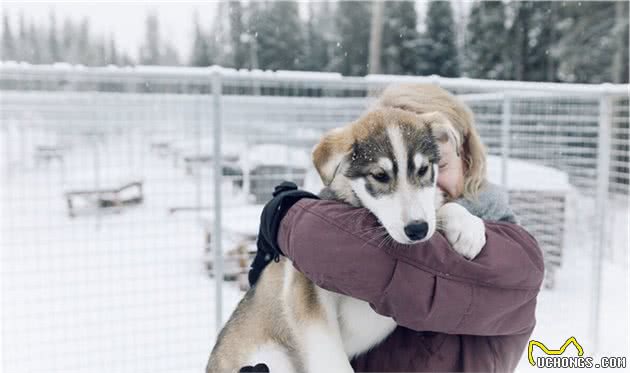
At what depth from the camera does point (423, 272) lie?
1.55m

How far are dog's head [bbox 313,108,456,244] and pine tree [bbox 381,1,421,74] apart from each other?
2568 centimetres

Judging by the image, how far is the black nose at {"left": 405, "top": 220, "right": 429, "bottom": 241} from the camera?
1.67 meters

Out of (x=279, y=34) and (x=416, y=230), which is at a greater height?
(x=279, y=34)

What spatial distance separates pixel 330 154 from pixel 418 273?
0.64 metres

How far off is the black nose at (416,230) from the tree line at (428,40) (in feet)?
58.5

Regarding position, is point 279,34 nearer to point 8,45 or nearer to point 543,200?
point 8,45

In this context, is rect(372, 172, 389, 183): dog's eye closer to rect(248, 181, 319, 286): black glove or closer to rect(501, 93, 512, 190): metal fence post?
rect(248, 181, 319, 286): black glove

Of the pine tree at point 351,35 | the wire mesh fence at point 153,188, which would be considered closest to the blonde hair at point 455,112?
the wire mesh fence at point 153,188

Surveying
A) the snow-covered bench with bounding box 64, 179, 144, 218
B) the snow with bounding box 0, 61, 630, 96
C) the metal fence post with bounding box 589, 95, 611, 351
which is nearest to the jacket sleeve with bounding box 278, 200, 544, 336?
the snow with bounding box 0, 61, 630, 96

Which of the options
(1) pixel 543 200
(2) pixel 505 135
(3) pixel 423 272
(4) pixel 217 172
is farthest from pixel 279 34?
(3) pixel 423 272

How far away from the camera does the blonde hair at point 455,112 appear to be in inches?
83.8

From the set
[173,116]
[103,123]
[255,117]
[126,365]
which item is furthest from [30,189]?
[255,117]

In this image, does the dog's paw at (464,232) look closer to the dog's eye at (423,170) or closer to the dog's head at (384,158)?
the dog's head at (384,158)

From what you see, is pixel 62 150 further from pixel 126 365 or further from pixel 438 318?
pixel 438 318
